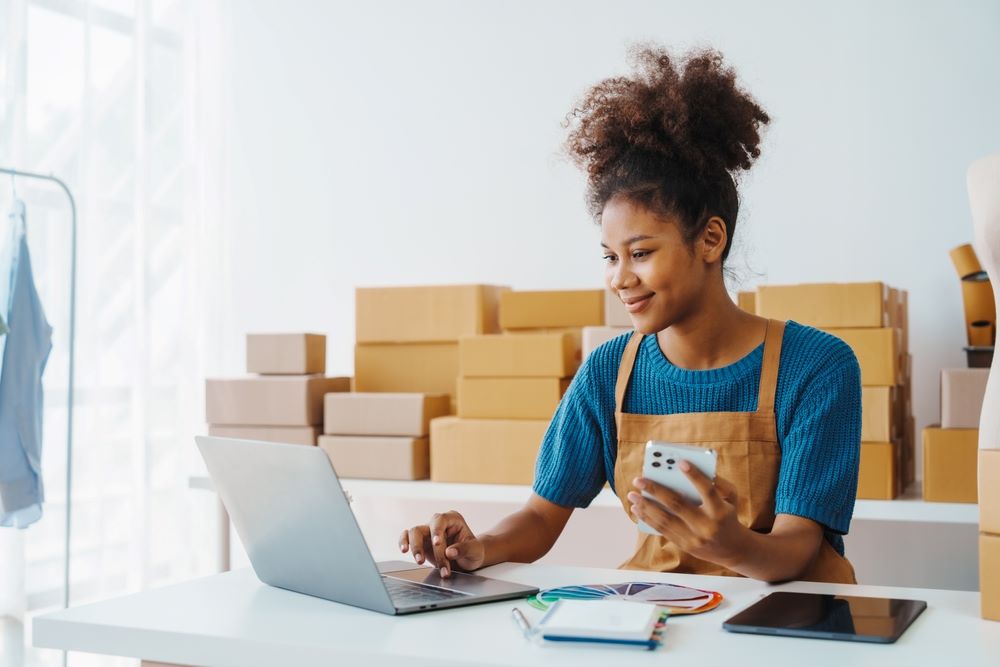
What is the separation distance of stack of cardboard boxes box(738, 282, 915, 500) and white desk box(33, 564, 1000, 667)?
3.53ft

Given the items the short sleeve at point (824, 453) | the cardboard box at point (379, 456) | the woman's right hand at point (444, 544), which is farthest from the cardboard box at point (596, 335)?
the woman's right hand at point (444, 544)

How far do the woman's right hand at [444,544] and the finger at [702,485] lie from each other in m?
0.35

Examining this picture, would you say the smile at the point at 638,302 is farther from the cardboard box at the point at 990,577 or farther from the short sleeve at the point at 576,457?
the cardboard box at the point at 990,577

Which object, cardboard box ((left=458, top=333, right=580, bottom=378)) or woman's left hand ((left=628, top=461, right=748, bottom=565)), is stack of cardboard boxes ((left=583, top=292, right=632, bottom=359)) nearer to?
→ cardboard box ((left=458, top=333, right=580, bottom=378))

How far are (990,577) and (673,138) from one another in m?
0.71

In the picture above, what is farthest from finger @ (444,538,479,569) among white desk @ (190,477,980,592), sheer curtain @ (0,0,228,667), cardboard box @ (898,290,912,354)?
sheer curtain @ (0,0,228,667)

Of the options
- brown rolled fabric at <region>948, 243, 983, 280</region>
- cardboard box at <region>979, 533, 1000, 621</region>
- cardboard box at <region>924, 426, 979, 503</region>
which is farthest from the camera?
brown rolled fabric at <region>948, 243, 983, 280</region>

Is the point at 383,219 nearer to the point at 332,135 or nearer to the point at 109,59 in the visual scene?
the point at 332,135

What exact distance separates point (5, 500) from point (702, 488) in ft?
6.14

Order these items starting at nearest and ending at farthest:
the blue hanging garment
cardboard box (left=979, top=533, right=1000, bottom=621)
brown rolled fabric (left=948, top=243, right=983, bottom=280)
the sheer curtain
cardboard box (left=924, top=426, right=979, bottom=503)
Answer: cardboard box (left=979, top=533, right=1000, bottom=621) → cardboard box (left=924, top=426, right=979, bottom=503) → brown rolled fabric (left=948, top=243, right=983, bottom=280) → the blue hanging garment → the sheer curtain

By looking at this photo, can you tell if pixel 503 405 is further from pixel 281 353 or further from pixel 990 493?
pixel 990 493

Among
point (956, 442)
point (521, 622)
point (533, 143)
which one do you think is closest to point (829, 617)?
point (521, 622)

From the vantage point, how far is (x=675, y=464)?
1025 mm

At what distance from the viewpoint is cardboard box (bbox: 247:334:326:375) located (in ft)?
8.67
